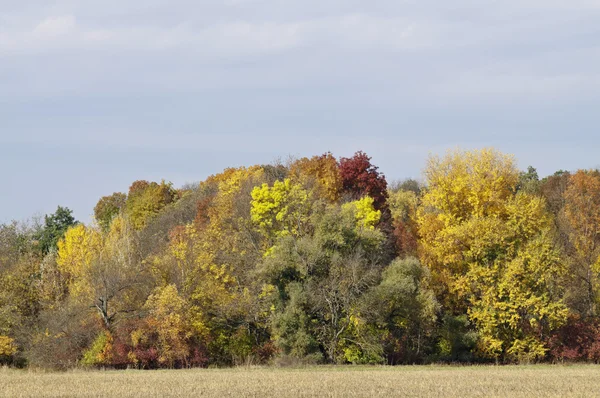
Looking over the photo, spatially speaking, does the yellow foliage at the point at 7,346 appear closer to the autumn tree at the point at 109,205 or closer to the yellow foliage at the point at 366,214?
the yellow foliage at the point at 366,214

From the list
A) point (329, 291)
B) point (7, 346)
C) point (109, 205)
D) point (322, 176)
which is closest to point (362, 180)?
point (322, 176)

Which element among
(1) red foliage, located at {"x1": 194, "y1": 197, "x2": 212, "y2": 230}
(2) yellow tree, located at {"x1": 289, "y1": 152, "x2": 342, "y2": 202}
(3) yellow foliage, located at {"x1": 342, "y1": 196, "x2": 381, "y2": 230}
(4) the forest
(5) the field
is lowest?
(5) the field

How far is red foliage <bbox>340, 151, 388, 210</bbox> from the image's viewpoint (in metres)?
76.3

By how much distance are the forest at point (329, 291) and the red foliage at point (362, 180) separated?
4.67 meters

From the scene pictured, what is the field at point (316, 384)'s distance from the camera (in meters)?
34.1

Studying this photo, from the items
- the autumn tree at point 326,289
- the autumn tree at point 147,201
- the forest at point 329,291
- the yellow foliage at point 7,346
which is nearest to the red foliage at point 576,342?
the forest at point 329,291

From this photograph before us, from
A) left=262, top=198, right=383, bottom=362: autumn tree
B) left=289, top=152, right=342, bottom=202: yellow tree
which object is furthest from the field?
left=289, top=152, right=342, bottom=202: yellow tree

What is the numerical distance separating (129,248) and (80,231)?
58.4 ft

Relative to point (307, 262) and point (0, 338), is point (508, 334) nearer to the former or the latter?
point (307, 262)

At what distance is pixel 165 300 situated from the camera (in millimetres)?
58812

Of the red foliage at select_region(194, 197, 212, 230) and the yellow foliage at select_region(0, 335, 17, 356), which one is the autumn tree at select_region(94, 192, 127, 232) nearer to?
the red foliage at select_region(194, 197, 212, 230)

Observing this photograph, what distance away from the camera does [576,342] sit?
60.1 metres

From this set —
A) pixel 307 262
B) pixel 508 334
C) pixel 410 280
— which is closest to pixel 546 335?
pixel 508 334

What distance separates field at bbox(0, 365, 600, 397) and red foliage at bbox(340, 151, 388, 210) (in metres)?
31.2
